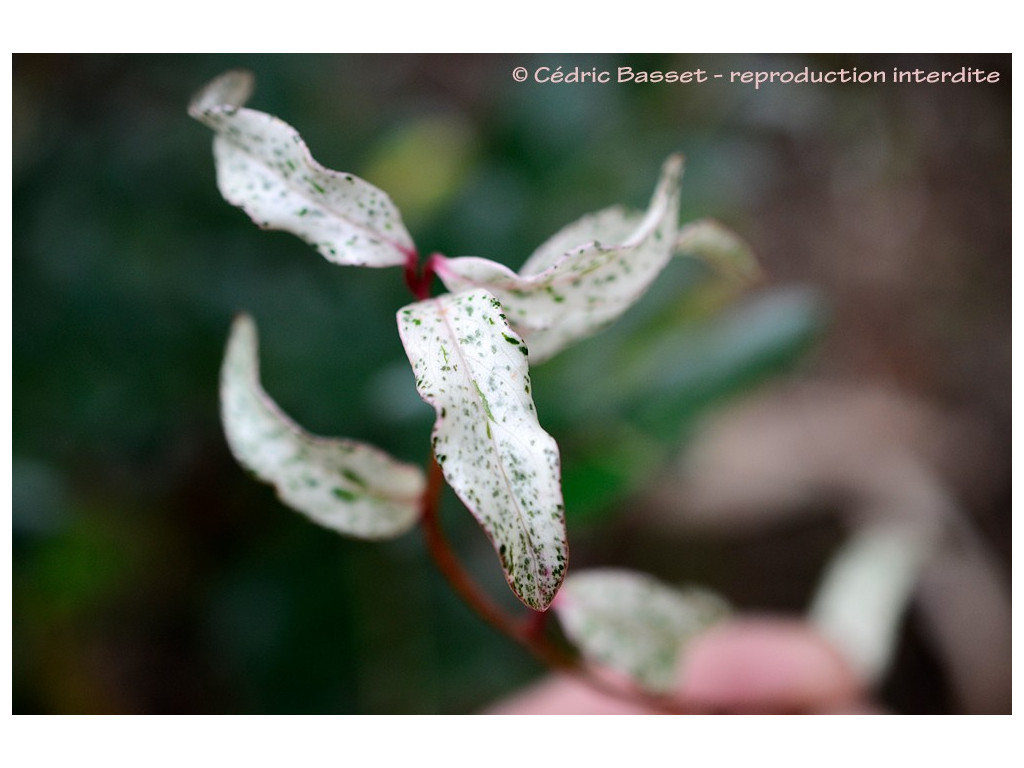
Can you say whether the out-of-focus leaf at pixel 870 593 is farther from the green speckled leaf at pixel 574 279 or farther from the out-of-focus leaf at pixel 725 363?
the green speckled leaf at pixel 574 279

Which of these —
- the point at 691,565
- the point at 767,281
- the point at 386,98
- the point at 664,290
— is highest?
the point at 386,98

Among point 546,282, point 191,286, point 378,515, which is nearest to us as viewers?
point 546,282

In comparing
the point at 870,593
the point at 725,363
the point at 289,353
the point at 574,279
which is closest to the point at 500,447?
the point at 574,279

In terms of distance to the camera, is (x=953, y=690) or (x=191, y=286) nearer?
(x=191, y=286)

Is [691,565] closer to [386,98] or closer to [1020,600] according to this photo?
[1020,600]

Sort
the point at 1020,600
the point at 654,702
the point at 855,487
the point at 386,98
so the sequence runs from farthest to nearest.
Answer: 1. the point at 855,487
2. the point at 386,98
3. the point at 1020,600
4. the point at 654,702

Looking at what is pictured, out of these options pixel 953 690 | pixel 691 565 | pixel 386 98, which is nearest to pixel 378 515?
pixel 386 98

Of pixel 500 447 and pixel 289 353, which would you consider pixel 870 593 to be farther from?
pixel 500 447
